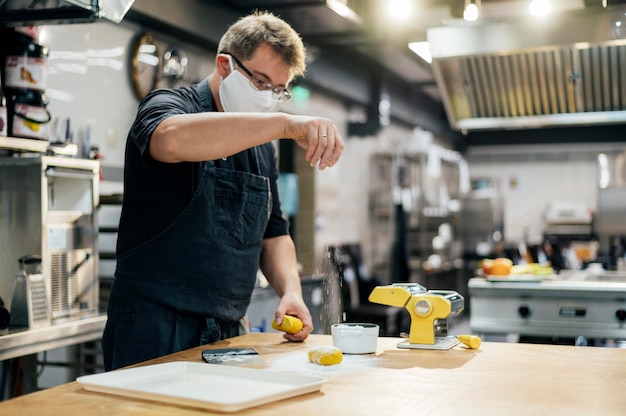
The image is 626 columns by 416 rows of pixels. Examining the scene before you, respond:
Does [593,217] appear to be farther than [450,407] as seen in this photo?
Yes

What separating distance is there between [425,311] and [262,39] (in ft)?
3.11

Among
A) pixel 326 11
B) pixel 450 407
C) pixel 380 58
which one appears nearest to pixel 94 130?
pixel 326 11

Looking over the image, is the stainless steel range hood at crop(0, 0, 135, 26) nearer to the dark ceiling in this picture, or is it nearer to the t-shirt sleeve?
the t-shirt sleeve

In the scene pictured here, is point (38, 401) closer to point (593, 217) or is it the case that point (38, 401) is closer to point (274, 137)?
point (274, 137)

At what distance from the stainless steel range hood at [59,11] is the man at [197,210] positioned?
59 centimetres

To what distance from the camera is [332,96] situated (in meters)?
→ 8.11

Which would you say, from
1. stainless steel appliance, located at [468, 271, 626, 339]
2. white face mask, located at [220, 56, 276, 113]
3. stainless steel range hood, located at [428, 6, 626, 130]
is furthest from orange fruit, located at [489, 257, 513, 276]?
white face mask, located at [220, 56, 276, 113]

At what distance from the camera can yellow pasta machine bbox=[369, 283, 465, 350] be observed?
6.44 feet

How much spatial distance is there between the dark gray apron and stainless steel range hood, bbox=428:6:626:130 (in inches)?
85.5

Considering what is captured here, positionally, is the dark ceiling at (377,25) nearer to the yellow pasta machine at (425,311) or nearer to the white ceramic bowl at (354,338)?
the yellow pasta machine at (425,311)

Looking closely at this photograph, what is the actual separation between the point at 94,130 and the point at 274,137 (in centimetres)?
303

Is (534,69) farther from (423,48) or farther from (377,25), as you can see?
(377,25)

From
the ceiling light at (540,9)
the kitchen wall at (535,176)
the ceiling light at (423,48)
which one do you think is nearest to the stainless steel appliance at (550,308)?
the ceiling light at (423,48)

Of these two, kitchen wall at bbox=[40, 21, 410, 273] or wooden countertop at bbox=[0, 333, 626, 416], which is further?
kitchen wall at bbox=[40, 21, 410, 273]
